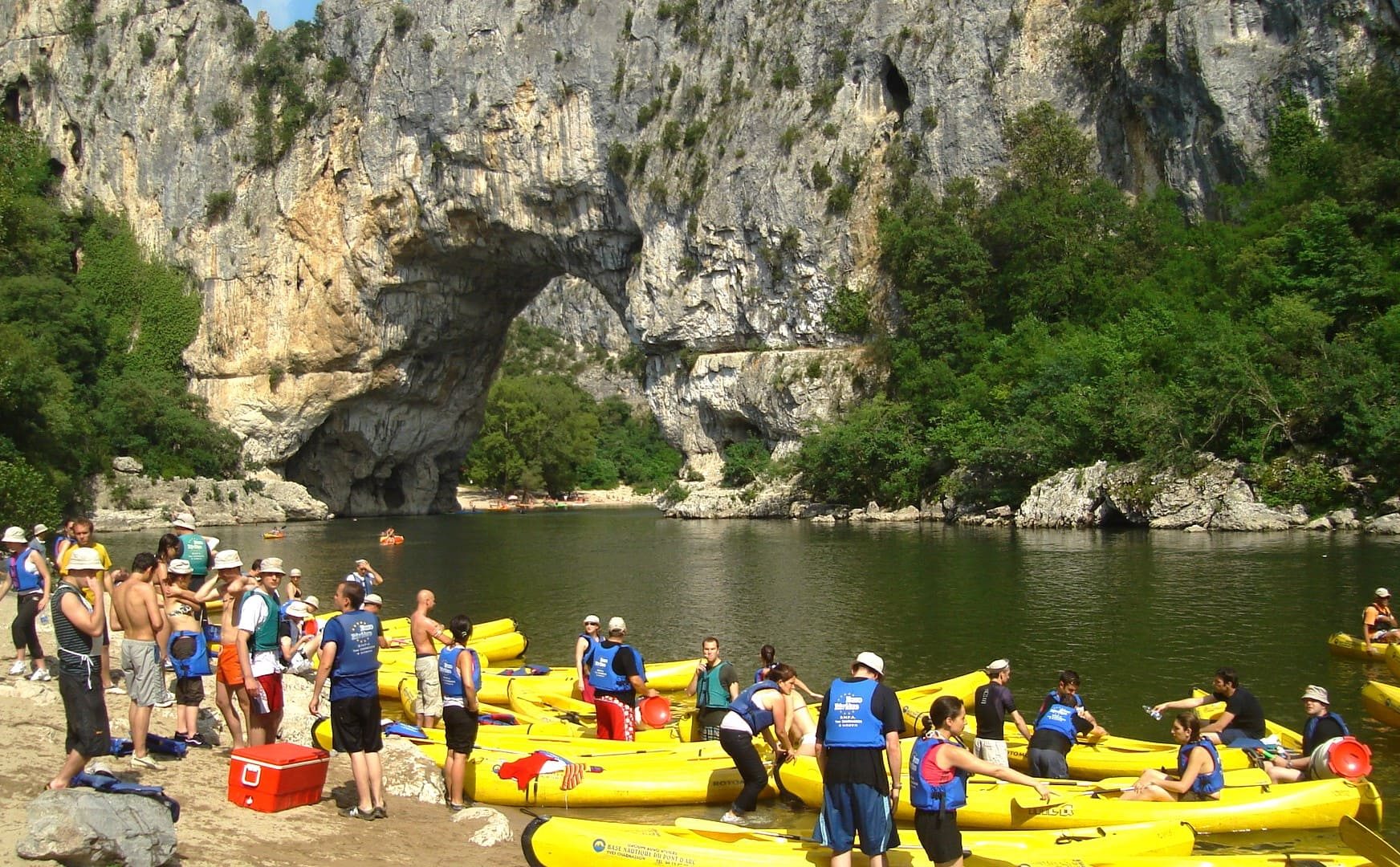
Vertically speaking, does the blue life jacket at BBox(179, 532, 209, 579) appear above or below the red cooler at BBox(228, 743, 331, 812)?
above

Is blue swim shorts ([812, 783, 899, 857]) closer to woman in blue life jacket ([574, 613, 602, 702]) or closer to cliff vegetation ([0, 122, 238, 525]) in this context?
woman in blue life jacket ([574, 613, 602, 702])

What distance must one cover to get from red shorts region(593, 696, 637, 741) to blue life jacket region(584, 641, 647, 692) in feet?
0.42

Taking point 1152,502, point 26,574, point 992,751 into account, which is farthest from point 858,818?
point 1152,502

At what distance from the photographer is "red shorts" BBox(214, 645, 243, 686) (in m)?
9.12

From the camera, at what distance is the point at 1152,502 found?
32.4 m

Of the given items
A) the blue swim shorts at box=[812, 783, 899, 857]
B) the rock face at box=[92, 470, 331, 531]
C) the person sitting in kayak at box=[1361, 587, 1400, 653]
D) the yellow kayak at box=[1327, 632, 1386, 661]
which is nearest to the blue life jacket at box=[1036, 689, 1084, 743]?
the blue swim shorts at box=[812, 783, 899, 857]

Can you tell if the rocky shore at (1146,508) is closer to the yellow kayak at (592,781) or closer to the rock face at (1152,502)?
the rock face at (1152,502)

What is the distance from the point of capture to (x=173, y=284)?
5850 cm

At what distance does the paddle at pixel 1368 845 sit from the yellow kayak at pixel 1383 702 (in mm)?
4305

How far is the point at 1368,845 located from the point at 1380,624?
8264 mm

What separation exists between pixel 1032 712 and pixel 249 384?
5129 cm

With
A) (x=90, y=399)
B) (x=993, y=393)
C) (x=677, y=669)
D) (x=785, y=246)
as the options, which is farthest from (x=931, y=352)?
(x=90, y=399)

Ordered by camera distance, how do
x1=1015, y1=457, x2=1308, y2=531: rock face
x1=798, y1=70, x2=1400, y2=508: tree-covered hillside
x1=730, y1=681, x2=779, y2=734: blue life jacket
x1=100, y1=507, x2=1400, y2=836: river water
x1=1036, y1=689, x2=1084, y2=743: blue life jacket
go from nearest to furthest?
x1=730, y1=681, x2=779, y2=734: blue life jacket < x1=1036, y1=689, x2=1084, y2=743: blue life jacket < x1=100, y1=507, x2=1400, y2=836: river water < x1=1015, y1=457, x2=1308, y2=531: rock face < x1=798, y1=70, x2=1400, y2=508: tree-covered hillside

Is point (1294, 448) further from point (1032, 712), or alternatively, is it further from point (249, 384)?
point (249, 384)
